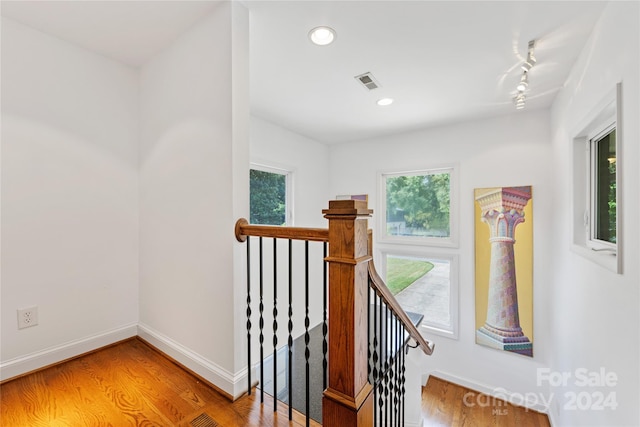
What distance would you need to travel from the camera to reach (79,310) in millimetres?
1877

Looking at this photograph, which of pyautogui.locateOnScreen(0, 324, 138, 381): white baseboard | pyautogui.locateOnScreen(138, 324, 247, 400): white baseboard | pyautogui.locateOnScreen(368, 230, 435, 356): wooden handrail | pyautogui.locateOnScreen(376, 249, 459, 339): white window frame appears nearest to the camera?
pyautogui.locateOnScreen(368, 230, 435, 356): wooden handrail

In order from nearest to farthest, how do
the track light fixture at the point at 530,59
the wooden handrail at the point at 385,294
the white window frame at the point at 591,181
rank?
1. the wooden handrail at the point at 385,294
2. the white window frame at the point at 591,181
3. the track light fixture at the point at 530,59

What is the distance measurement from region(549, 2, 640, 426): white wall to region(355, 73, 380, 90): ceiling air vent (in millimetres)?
1384

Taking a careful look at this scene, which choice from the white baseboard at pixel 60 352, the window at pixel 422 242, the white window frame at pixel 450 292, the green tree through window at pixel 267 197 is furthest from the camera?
the window at pixel 422 242

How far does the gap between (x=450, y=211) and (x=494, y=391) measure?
2.17 m

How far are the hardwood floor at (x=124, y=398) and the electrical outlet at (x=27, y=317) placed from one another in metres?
0.30

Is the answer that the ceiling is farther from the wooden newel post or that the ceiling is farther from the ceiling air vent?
the wooden newel post

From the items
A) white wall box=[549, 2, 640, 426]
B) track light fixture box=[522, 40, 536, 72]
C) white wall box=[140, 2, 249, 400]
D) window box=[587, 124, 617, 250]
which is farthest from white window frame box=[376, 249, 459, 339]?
white wall box=[140, 2, 249, 400]

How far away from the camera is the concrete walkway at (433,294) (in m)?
3.56

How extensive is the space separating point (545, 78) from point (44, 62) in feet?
12.3

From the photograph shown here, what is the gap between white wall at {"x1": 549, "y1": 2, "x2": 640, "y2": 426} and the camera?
3.82 feet

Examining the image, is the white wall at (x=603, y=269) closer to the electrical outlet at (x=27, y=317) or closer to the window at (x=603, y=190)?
the window at (x=603, y=190)

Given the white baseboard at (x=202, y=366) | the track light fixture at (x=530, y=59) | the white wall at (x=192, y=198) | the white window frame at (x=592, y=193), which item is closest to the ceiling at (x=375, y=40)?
the track light fixture at (x=530, y=59)

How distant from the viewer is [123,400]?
1427 millimetres
